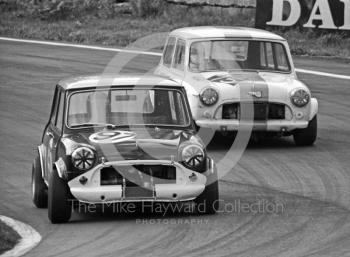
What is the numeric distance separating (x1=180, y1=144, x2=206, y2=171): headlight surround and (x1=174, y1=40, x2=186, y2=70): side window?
209 inches

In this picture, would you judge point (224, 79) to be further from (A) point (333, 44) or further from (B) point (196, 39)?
(A) point (333, 44)

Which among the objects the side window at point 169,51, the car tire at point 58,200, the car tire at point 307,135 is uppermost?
the car tire at point 58,200

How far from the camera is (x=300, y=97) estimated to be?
14.2 m

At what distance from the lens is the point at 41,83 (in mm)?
20703

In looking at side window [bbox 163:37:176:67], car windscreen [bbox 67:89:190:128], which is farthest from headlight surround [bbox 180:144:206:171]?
side window [bbox 163:37:176:67]

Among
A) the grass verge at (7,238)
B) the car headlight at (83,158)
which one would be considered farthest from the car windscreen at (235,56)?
the grass verge at (7,238)

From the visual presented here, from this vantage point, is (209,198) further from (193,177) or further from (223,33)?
(223,33)

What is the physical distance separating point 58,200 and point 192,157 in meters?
1.27

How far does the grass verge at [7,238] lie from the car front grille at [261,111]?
204 inches

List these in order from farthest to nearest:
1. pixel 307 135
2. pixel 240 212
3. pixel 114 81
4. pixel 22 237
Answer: pixel 307 135
pixel 114 81
pixel 240 212
pixel 22 237

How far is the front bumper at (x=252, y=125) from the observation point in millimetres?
14008

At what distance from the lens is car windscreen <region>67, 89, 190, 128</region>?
10.4 metres

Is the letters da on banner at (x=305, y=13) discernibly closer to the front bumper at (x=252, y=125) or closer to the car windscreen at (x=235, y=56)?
the car windscreen at (x=235, y=56)

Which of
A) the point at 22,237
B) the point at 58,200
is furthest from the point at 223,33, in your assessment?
the point at 22,237
